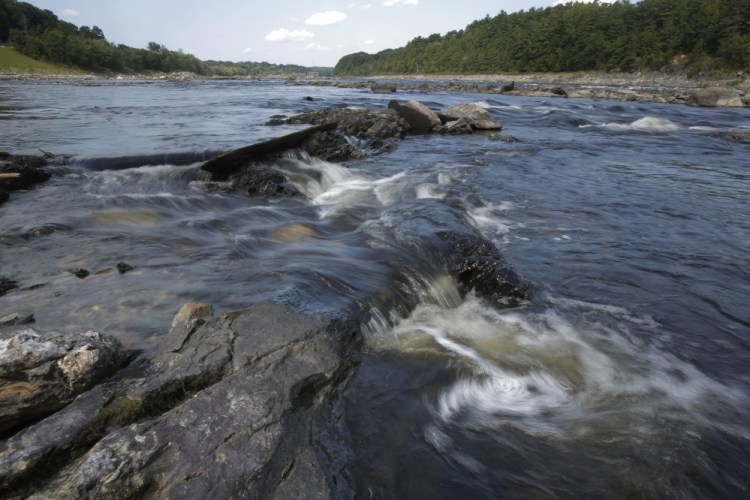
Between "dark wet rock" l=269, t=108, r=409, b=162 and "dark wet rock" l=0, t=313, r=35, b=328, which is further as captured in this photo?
"dark wet rock" l=269, t=108, r=409, b=162

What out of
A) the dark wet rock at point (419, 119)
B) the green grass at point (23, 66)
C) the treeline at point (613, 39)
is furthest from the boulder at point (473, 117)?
the green grass at point (23, 66)

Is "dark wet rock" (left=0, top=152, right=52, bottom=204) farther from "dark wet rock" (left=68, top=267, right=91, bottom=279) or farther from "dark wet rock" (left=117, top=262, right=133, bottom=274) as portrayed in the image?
"dark wet rock" (left=117, top=262, right=133, bottom=274)

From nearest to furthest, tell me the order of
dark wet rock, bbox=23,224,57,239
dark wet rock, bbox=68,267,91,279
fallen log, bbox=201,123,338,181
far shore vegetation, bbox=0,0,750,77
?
1. dark wet rock, bbox=68,267,91,279
2. dark wet rock, bbox=23,224,57,239
3. fallen log, bbox=201,123,338,181
4. far shore vegetation, bbox=0,0,750,77

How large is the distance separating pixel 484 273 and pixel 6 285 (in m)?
5.34

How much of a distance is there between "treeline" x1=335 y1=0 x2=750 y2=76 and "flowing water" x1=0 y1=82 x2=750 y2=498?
6356 centimetres

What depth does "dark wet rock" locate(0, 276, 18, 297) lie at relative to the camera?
166 inches

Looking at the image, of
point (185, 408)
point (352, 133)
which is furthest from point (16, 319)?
point (352, 133)

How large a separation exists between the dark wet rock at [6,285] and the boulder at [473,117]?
54.6 ft

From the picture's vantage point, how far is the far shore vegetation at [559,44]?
59531mm

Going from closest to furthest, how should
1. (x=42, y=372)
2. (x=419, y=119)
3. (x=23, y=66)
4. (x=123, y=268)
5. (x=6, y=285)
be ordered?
(x=42, y=372), (x=6, y=285), (x=123, y=268), (x=419, y=119), (x=23, y=66)

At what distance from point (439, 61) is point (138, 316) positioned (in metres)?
146

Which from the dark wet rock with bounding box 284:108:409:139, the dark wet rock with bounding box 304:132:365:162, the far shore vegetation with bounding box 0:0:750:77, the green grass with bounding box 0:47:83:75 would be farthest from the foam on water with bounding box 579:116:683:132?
the green grass with bounding box 0:47:83:75

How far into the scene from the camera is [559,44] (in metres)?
89.2

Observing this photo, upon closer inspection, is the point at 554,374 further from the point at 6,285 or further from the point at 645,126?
the point at 645,126
